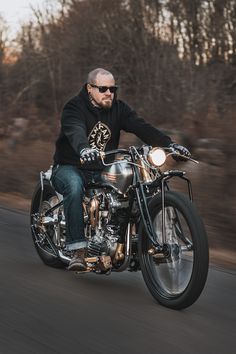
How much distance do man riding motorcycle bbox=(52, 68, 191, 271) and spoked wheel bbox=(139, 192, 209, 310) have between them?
2.11ft

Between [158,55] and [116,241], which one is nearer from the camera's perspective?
[116,241]

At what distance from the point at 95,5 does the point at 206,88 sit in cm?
923

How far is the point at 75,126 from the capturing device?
568 cm

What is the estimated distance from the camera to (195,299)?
4965 mm

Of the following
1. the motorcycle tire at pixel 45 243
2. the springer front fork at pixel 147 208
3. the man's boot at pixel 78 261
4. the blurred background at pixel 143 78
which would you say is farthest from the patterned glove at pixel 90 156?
the blurred background at pixel 143 78

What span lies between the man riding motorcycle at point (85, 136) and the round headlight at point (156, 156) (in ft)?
1.33

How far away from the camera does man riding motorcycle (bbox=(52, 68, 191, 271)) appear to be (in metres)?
5.71

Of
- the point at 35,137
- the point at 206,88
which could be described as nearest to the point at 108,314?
the point at 35,137

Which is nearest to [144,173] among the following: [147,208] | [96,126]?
[147,208]

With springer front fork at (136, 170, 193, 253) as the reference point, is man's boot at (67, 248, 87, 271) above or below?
below

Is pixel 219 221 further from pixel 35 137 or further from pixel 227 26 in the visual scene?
pixel 227 26

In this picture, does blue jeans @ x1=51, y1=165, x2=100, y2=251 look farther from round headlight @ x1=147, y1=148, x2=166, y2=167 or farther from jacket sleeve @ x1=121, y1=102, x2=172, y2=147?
round headlight @ x1=147, y1=148, x2=166, y2=167

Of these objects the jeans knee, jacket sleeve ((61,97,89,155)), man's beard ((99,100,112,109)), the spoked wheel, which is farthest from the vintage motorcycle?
man's beard ((99,100,112,109))

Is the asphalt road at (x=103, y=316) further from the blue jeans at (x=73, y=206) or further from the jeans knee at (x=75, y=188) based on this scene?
the jeans knee at (x=75, y=188)
